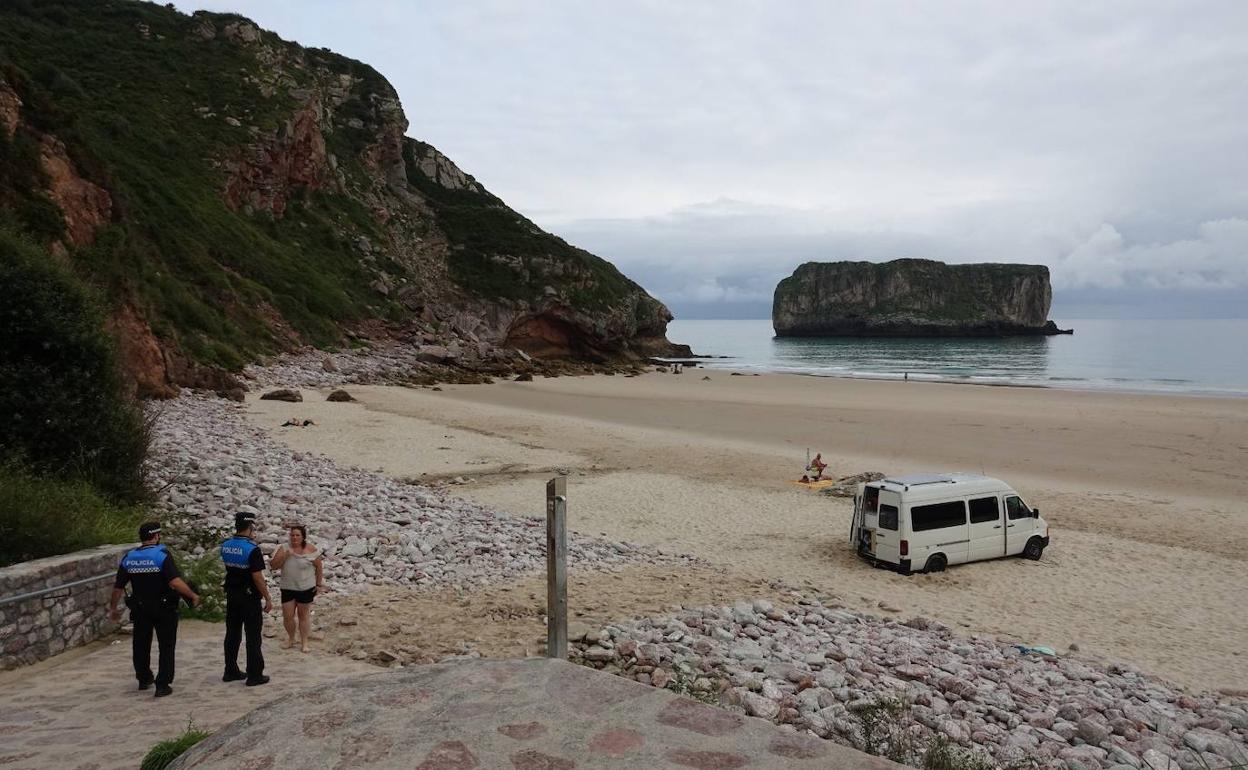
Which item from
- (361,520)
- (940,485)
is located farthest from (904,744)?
(361,520)

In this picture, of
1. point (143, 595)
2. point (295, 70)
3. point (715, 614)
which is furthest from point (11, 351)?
point (295, 70)

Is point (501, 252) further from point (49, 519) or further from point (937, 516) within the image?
point (49, 519)

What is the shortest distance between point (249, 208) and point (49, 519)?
56.1 m

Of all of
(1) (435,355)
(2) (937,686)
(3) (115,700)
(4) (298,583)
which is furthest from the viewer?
(1) (435,355)

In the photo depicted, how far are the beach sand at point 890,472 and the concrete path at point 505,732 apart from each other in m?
5.55

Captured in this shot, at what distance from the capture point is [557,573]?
21.0 feet

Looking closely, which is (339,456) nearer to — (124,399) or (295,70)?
(124,399)

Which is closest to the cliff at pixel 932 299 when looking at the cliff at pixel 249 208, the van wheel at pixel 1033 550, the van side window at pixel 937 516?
the cliff at pixel 249 208

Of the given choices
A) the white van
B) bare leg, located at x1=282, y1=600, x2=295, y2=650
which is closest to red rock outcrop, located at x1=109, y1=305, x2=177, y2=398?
bare leg, located at x1=282, y1=600, x2=295, y2=650

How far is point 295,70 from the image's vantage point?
227ft

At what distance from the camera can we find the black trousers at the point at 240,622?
24.4ft

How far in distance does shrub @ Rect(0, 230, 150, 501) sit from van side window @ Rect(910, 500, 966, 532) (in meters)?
13.5

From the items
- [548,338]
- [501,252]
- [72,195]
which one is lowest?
[548,338]

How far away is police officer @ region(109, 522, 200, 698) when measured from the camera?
7.12 m
